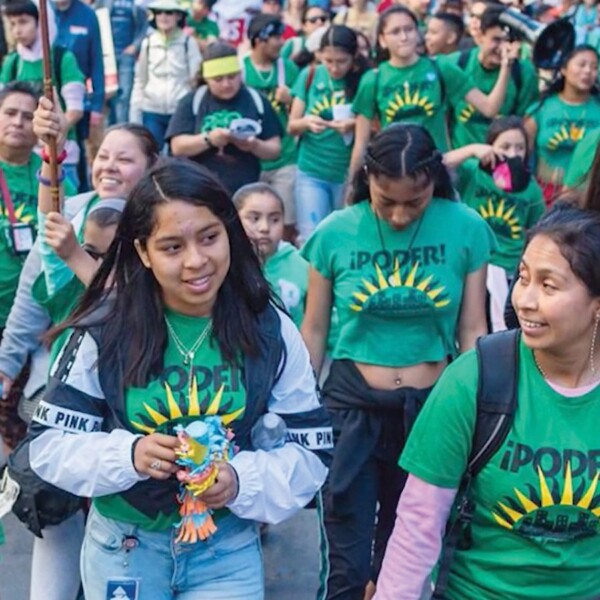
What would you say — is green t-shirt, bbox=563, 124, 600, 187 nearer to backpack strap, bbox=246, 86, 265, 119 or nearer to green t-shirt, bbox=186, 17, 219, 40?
backpack strap, bbox=246, 86, 265, 119

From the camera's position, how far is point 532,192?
604 cm

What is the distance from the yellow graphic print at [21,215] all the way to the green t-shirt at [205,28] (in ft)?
23.1

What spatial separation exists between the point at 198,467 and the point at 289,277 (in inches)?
90.6

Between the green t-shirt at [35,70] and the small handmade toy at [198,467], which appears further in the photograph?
the green t-shirt at [35,70]

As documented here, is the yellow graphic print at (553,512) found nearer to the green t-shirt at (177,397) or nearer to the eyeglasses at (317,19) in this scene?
the green t-shirt at (177,397)

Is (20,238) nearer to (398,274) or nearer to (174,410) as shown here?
(398,274)

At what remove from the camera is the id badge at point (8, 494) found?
314 centimetres

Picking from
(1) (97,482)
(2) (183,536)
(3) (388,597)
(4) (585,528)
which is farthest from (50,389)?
(4) (585,528)

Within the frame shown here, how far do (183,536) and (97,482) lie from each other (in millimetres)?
241

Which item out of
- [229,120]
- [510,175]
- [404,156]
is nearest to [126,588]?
[404,156]

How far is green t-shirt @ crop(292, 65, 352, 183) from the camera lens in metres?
7.99

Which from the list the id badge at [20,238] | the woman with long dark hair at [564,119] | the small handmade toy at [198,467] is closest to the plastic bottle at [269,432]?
the small handmade toy at [198,467]

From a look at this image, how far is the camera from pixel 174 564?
2.86 metres

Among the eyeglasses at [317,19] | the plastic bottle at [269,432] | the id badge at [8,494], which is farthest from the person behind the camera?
the eyeglasses at [317,19]
